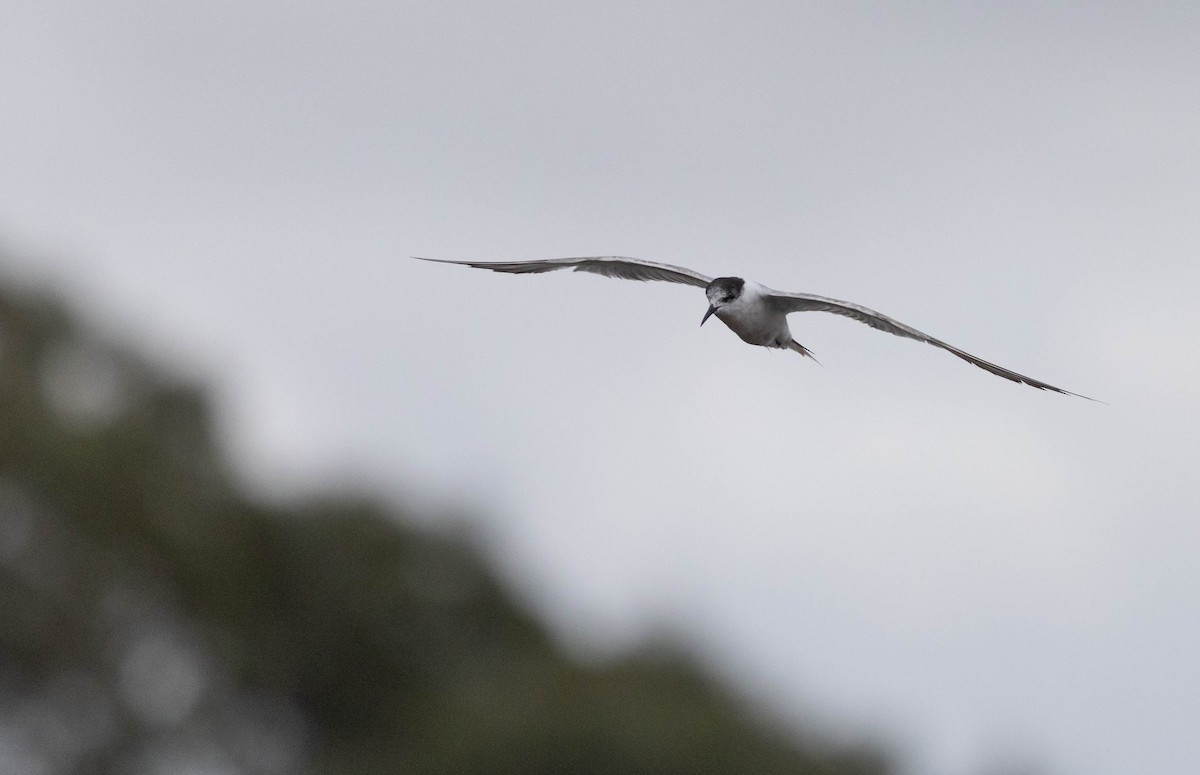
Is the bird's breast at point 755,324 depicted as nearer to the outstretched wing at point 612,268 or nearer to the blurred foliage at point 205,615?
the outstretched wing at point 612,268

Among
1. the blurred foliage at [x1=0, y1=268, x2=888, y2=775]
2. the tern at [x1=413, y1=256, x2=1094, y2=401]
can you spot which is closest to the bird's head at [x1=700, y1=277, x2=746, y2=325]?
the tern at [x1=413, y1=256, x2=1094, y2=401]

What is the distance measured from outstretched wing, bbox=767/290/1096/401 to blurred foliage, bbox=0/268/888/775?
50.0 meters

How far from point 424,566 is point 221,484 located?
8.13 meters

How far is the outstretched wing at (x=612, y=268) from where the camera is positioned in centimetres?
1304

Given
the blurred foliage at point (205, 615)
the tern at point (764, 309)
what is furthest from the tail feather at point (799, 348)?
the blurred foliage at point (205, 615)

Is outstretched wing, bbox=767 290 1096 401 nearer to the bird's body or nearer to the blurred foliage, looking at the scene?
the bird's body

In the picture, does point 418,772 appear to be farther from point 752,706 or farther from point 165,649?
point 165,649

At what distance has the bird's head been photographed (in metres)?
12.4

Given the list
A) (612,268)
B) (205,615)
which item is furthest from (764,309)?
(205,615)

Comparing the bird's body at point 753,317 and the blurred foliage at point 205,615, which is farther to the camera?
the blurred foliage at point 205,615

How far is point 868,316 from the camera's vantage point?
12203mm

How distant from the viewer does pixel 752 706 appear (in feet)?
220

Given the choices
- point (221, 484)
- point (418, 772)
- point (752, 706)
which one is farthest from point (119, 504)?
point (752, 706)

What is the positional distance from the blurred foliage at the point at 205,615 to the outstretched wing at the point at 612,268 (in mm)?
48665
